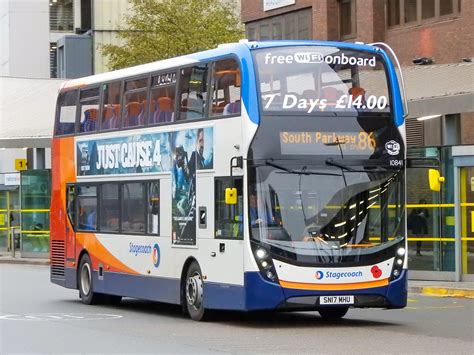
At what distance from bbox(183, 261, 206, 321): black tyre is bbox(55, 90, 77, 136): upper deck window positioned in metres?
5.71

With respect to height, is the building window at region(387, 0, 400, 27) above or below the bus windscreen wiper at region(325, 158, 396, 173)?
above

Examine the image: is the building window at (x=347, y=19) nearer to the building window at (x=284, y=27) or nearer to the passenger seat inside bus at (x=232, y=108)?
the building window at (x=284, y=27)

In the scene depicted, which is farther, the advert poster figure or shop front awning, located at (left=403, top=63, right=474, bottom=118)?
shop front awning, located at (left=403, top=63, right=474, bottom=118)

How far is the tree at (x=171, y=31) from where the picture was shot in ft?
153

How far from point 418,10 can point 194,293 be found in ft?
64.4

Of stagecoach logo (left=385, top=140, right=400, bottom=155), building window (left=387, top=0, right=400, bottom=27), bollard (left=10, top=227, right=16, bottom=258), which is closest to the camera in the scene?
stagecoach logo (left=385, top=140, right=400, bottom=155)

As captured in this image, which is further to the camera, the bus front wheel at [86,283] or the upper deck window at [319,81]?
the bus front wheel at [86,283]

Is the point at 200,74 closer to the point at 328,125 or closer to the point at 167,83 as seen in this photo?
the point at 167,83

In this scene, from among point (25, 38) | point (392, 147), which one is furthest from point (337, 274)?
point (25, 38)

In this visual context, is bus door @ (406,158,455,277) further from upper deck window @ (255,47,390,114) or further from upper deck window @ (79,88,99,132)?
upper deck window @ (255,47,390,114)

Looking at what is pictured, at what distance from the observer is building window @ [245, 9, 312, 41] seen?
1602 inches

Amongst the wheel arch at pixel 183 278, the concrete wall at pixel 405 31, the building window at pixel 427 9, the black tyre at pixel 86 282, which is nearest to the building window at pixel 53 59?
the concrete wall at pixel 405 31

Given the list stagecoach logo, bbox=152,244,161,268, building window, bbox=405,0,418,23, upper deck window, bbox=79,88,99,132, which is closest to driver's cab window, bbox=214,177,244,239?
stagecoach logo, bbox=152,244,161,268

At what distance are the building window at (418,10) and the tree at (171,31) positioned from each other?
444 inches
